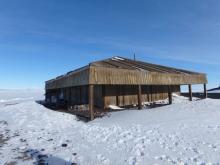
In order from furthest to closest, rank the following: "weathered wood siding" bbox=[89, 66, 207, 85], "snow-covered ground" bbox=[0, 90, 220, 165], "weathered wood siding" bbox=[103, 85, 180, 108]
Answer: "weathered wood siding" bbox=[103, 85, 180, 108], "weathered wood siding" bbox=[89, 66, 207, 85], "snow-covered ground" bbox=[0, 90, 220, 165]

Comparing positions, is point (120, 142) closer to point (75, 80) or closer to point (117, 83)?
point (117, 83)

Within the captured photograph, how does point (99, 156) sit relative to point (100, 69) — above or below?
below

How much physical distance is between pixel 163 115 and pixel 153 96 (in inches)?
549

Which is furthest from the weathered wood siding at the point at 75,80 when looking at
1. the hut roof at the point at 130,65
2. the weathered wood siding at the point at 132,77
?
the hut roof at the point at 130,65

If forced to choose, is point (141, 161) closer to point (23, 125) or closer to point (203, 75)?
point (23, 125)

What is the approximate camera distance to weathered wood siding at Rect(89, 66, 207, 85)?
17.1 metres

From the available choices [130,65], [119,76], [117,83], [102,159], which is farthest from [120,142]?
[130,65]

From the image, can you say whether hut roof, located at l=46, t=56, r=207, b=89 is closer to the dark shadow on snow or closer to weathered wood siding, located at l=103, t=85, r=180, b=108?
weathered wood siding, located at l=103, t=85, r=180, b=108

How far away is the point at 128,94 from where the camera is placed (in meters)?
26.6

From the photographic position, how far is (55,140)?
1081cm

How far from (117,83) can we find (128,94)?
828cm

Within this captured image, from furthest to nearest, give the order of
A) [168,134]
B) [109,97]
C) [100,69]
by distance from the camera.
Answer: [109,97] < [100,69] < [168,134]

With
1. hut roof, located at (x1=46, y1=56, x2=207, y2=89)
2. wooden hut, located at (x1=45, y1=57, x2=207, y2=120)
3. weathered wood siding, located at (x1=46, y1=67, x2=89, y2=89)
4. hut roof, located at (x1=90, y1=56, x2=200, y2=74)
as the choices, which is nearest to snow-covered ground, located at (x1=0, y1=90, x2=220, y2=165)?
weathered wood siding, located at (x1=46, y1=67, x2=89, y2=89)

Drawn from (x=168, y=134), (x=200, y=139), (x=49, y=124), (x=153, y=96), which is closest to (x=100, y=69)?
(x=49, y=124)
